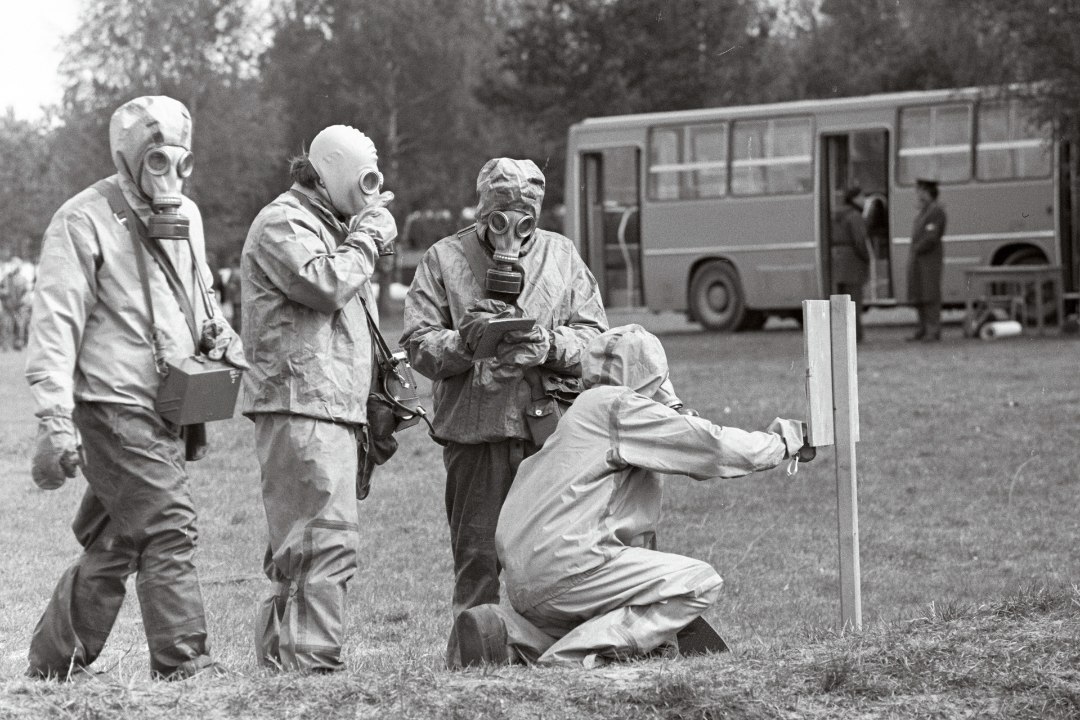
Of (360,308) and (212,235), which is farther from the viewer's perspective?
(212,235)

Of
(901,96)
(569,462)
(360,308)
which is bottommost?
(569,462)

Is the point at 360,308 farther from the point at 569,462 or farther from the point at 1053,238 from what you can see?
the point at 1053,238

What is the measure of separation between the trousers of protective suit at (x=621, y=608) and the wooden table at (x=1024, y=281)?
16.8m

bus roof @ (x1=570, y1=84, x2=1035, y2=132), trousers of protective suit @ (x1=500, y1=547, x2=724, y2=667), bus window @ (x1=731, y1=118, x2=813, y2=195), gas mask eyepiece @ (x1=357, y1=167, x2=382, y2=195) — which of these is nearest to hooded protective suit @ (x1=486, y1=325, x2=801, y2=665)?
trousers of protective suit @ (x1=500, y1=547, x2=724, y2=667)

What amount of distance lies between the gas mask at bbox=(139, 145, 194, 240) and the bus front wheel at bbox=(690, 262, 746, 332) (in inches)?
810

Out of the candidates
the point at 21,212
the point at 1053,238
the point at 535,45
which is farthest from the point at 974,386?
the point at 21,212

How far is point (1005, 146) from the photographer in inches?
930

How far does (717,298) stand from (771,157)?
2.34 metres

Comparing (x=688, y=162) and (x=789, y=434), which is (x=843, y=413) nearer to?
(x=789, y=434)

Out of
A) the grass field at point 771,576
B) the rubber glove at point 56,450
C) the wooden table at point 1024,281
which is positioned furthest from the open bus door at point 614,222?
the rubber glove at point 56,450

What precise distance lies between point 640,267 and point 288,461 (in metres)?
21.4

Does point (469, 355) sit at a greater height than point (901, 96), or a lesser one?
lesser

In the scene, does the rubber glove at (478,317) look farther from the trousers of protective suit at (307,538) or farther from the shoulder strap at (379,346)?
the trousers of protective suit at (307,538)

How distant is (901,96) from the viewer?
78.4 feet
